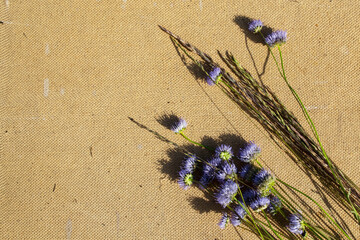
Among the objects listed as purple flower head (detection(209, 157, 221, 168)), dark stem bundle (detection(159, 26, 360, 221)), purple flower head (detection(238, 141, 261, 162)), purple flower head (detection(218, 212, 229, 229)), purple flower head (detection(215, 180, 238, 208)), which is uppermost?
dark stem bundle (detection(159, 26, 360, 221))

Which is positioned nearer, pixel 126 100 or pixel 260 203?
pixel 260 203

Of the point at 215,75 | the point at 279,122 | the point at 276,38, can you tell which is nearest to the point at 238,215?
the point at 279,122

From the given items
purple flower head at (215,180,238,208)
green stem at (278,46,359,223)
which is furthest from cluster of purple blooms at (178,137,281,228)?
green stem at (278,46,359,223)

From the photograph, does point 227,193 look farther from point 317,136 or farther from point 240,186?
point 317,136

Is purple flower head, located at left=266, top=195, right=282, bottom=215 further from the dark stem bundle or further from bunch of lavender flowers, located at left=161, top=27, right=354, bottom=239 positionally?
the dark stem bundle

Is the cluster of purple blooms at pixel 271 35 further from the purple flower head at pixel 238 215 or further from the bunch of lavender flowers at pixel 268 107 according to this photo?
the purple flower head at pixel 238 215
